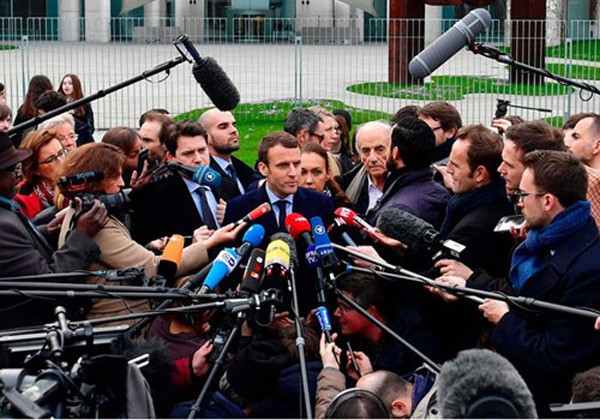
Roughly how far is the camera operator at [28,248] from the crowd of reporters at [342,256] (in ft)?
0.03

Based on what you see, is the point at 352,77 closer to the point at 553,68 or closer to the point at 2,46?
the point at 553,68

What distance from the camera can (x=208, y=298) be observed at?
5328 millimetres

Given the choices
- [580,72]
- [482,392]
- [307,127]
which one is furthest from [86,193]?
[580,72]

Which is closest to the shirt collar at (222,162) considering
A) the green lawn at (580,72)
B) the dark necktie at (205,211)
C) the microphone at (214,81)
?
the dark necktie at (205,211)

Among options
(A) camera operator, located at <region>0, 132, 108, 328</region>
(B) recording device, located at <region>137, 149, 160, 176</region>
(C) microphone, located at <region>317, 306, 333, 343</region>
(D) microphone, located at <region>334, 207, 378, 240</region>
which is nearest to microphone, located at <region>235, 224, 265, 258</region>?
(C) microphone, located at <region>317, 306, 333, 343</region>

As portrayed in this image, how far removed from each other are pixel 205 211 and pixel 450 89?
10592mm

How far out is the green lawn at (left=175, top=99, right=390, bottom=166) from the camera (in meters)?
18.2

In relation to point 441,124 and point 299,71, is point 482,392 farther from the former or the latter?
point 299,71

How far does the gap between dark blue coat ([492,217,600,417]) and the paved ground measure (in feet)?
39.8

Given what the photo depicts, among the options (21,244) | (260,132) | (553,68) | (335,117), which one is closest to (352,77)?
(260,132)

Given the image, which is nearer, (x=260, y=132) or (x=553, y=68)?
(x=260, y=132)

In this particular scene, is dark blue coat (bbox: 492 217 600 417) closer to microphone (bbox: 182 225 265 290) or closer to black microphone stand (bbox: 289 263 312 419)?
black microphone stand (bbox: 289 263 312 419)

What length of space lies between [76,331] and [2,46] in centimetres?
1672

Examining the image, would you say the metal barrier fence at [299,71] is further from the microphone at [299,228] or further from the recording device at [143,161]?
the microphone at [299,228]
